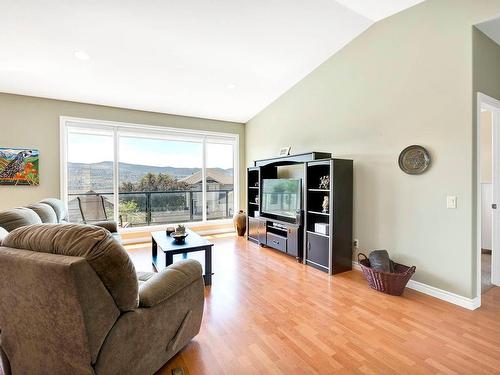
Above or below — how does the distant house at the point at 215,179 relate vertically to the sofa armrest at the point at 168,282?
above

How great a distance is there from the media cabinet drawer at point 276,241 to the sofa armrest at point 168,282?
8.01 feet

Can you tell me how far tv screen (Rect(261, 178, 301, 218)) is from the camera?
400 centimetres

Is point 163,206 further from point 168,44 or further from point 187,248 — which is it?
point 168,44

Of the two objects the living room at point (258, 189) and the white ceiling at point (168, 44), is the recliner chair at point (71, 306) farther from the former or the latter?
the white ceiling at point (168, 44)

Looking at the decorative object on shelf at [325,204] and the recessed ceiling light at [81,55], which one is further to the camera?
the decorative object on shelf at [325,204]

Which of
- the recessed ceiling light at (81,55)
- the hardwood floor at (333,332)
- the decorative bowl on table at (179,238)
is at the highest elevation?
the recessed ceiling light at (81,55)

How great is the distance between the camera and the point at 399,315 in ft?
7.68

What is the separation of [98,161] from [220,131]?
2548mm

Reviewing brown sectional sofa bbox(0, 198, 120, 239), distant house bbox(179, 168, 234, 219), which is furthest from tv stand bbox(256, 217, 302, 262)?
brown sectional sofa bbox(0, 198, 120, 239)

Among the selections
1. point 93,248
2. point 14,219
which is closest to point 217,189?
point 14,219

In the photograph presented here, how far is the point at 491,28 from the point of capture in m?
2.48

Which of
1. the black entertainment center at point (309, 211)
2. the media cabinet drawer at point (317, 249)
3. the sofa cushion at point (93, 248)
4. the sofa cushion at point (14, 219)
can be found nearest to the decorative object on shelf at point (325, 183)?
the black entertainment center at point (309, 211)

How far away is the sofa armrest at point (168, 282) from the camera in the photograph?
1.47 meters

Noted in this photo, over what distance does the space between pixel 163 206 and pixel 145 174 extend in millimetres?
752
